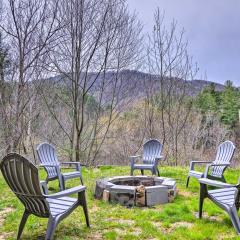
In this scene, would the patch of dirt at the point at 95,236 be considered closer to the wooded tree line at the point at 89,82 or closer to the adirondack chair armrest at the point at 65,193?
the adirondack chair armrest at the point at 65,193

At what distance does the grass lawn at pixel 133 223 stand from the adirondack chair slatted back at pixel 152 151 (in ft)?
5.79

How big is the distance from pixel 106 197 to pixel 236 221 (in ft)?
6.93

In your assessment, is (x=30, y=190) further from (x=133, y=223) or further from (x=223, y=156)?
(x=223, y=156)

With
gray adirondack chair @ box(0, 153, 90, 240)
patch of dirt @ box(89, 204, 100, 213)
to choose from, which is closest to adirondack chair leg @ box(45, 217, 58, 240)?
gray adirondack chair @ box(0, 153, 90, 240)

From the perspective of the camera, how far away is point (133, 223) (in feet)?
12.0

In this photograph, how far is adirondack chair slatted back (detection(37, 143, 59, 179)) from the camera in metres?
5.23

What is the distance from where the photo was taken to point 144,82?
10.4 m

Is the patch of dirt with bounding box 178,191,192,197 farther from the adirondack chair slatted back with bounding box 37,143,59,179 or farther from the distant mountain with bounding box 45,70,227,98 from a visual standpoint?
the distant mountain with bounding box 45,70,227,98

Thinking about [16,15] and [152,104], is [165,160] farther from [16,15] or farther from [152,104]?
[16,15]

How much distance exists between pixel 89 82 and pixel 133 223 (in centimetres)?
583

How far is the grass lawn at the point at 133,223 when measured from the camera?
3246mm

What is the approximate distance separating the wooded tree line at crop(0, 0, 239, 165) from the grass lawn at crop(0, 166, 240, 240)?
4090 mm

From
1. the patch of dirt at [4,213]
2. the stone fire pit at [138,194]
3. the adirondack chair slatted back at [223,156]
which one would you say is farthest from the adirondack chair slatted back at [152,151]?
the patch of dirt at [4,213]

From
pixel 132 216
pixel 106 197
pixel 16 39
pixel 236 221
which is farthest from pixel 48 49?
pixel 236 221
